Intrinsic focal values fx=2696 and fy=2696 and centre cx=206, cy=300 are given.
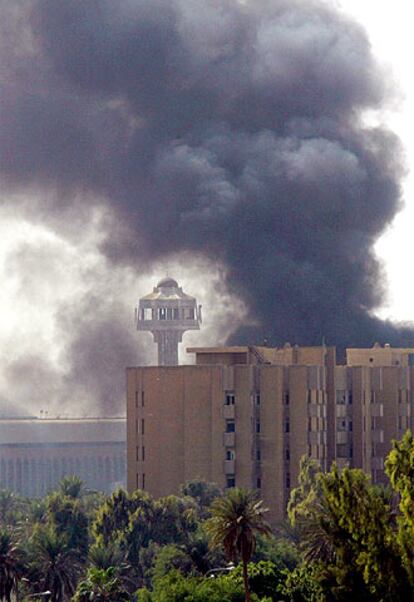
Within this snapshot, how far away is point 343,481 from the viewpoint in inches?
2970

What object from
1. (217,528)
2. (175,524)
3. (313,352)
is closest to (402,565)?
(217,528)

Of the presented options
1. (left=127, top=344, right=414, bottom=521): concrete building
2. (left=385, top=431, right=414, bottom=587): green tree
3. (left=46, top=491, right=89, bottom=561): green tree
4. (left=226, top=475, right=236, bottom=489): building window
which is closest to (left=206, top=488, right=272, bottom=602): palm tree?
(left=385, top=431, right=414, bottom=587): green tree

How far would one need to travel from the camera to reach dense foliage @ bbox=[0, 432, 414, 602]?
73.6 metres

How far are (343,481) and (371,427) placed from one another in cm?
8054

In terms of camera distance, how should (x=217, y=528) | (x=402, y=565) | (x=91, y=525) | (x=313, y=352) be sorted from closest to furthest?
(x=402, y=565)
(x=217, y=528)
(x=91, y=525)
(x=313, y=352)

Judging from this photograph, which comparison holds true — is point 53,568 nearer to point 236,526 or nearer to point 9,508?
point 236,526

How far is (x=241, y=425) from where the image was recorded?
148875 mm

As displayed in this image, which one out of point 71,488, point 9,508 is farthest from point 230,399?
point 9,508

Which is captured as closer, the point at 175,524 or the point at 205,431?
the point at 175,524

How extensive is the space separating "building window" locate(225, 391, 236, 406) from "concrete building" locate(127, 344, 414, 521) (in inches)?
2.2

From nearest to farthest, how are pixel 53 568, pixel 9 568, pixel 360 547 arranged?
pixel 360 547 → pixel 9 568 → pixel 53 568

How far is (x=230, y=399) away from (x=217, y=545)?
42.2 m

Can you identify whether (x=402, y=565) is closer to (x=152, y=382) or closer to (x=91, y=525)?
(x=91, y=525)

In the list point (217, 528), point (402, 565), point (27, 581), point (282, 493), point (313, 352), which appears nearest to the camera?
point (402, 565)
